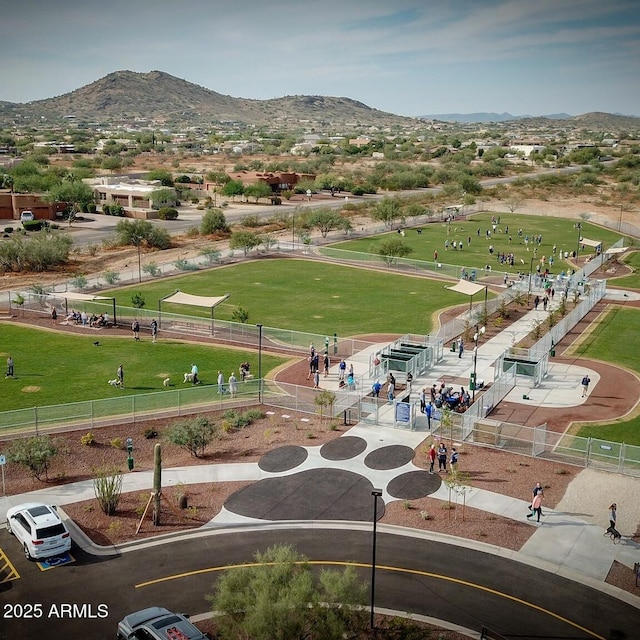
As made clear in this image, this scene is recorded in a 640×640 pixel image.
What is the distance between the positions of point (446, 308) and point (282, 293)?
1319 cm

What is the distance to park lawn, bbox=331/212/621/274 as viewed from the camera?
74250mm

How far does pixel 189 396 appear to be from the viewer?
109 ft

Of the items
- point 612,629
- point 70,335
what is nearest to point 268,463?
point 612,629

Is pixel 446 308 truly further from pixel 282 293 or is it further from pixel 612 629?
pixel 612 629

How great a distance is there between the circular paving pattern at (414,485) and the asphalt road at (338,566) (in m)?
3.06

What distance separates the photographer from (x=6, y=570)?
20.8m

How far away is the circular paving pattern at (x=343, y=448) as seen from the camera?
29062mm

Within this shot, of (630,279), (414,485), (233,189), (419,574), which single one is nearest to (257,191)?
(233,189)

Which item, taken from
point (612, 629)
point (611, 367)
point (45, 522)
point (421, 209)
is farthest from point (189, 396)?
point (421, 209)

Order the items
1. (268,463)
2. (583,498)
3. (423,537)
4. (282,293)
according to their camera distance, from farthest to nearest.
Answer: (282,293)
(268,463)
(583,498)
(423,537)

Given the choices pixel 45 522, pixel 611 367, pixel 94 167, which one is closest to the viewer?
pixel 45 522

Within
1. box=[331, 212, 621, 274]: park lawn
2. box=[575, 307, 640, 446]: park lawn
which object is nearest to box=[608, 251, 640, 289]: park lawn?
box=[331, 212, 621, 274]: park lawn

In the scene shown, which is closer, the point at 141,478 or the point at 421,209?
the point at 141,478

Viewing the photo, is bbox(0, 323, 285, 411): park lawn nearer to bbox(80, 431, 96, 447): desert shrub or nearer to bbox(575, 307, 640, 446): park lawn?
bbox(80, 431, 96, 447): desert shrub
